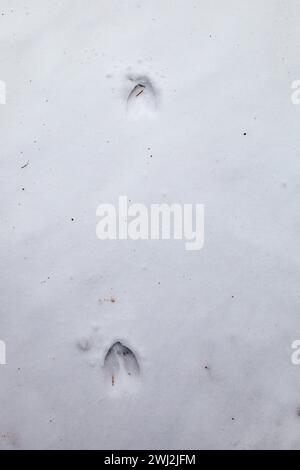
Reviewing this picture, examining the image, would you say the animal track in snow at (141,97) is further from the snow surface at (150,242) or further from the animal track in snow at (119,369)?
the animal track in snow at (119,369)

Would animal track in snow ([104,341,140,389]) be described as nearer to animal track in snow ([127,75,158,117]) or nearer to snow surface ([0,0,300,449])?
snow surface ([0,0,300,449])

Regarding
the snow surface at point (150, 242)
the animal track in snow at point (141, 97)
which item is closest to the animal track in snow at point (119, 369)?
the snow surface at point (150, 242)

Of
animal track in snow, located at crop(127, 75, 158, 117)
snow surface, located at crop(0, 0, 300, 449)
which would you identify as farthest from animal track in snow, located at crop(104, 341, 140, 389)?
animal track in snow, located at crop(127, 75, 158, 117)

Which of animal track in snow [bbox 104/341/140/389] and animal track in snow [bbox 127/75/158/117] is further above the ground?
animal track in snow [bbox 127/75/158/117]

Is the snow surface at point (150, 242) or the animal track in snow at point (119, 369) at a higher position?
the snow surface at point (150, 242)

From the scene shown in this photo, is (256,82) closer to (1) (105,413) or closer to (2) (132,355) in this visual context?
(2) (132,355)

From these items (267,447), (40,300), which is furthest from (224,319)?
(40,300)
